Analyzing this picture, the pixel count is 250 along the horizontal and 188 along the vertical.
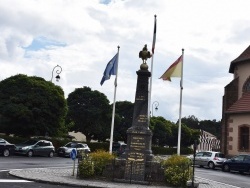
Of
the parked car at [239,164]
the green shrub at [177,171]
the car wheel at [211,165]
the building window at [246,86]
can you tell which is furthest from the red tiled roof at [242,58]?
the green shrub at [177,171]

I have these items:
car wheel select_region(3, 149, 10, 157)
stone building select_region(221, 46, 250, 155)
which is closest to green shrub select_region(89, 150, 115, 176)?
car wheel select_region(3, 149, 10, 157)

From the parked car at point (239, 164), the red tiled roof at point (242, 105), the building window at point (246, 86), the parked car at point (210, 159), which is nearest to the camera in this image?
the parked car at point (239, 164)

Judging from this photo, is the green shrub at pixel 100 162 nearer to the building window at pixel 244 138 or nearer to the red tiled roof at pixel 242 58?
the building window at pixel 244 138

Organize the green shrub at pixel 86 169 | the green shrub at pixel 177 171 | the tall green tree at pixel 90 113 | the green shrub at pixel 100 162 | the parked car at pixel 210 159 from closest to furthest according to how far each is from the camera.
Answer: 1. the green shrub at pixel 177 171
2. the green shrub at pixel 86 169
3. the green shrub at pixel 100 162
4. the parked car at pixel 210 159
5. the tall green tree at pixel 90 113

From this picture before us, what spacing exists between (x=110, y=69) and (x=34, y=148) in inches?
464

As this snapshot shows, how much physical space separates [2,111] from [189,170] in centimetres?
2243

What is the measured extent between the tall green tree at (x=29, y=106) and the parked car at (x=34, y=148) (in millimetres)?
2470

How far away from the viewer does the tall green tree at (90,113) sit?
174 feet

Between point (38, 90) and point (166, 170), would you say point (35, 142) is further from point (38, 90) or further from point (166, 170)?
point (166, 170)

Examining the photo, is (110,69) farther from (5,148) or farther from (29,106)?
(29,106)

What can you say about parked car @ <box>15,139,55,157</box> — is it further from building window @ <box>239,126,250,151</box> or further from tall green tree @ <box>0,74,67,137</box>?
building window @ <box>239,126,250,151</box>

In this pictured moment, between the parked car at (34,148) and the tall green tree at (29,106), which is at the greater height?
the tall green tree at (29,106)

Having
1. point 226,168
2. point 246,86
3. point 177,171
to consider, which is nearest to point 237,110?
point 246,86

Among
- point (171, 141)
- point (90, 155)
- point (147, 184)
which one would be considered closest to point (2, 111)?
point (90, 155)
